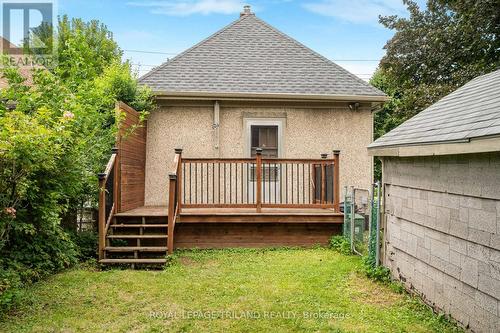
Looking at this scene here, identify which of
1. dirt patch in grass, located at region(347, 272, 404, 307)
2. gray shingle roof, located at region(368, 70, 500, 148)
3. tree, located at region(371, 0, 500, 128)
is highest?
tree, located at region(371, 0, 500, 128)

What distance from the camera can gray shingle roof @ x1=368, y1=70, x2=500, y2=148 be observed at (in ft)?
11.3

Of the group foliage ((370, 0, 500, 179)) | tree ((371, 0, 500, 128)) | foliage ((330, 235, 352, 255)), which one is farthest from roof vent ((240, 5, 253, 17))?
foliage ((330, 235, 352, 255))

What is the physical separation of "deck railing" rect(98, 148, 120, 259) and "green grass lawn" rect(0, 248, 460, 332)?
2.30ft

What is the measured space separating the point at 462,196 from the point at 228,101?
644 centimetres

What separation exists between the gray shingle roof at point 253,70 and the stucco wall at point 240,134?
476 mm

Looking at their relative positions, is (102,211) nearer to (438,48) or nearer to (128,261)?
(128,261)

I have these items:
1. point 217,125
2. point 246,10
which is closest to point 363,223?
point 217,125

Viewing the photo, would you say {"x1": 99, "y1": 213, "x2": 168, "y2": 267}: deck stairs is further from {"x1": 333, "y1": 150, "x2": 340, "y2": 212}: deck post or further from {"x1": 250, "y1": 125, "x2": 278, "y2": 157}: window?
{"x1": 333, "y1": 150, "x2": 340, "y2": 212}: deck post

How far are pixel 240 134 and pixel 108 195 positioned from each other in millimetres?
3567

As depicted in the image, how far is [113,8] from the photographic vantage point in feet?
65.5

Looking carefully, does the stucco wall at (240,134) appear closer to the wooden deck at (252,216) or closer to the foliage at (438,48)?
the wooden deck at (252,216)

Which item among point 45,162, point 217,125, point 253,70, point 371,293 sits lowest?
point 371,293

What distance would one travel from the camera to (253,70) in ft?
33.7

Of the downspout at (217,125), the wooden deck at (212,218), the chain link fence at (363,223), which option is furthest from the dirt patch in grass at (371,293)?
the downspout at (217,125)
